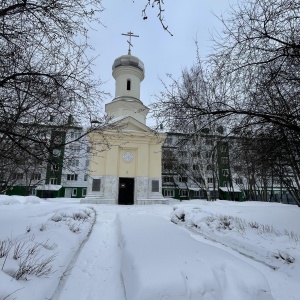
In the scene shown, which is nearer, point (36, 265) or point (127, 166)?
point (36, 265)

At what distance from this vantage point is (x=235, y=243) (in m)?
7.54

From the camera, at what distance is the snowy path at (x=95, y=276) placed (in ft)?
13.6

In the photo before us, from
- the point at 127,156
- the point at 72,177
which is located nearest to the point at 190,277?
the point at 127,156

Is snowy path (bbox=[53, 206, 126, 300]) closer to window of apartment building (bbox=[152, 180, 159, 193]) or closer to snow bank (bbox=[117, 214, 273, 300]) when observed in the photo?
snow bank (bbox=[117, 214, 273, 300])

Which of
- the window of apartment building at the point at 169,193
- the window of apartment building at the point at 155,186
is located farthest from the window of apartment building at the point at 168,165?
the window of apartment building at the point at 155,186

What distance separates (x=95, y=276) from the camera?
5.00 metres

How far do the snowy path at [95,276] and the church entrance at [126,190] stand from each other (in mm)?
19105

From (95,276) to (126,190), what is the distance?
22178mm

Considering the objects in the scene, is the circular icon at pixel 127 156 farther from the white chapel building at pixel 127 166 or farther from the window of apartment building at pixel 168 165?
the window of apartment building at pixel 168 165

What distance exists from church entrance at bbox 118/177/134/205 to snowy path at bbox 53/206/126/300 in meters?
19.1

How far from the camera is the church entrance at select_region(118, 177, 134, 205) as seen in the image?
2673 centimetres

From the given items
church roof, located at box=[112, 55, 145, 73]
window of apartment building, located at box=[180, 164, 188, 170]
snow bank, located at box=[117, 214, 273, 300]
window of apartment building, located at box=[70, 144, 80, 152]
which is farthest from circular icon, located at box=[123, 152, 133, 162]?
snow bank, located at box=[117, 214, 273, 300]

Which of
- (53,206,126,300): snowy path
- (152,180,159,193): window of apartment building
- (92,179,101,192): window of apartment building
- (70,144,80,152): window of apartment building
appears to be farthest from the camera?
(152,180,159,193): window of apartment building

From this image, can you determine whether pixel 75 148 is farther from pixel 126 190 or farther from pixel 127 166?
pixel 126 190
